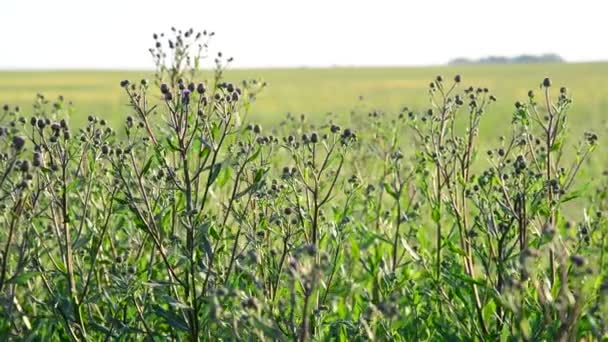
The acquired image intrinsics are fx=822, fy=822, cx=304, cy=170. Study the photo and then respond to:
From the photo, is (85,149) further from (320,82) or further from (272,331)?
(320,82)

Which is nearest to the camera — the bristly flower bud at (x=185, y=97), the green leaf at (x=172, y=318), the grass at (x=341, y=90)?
the bristly flower bud at (x=185, y=97)

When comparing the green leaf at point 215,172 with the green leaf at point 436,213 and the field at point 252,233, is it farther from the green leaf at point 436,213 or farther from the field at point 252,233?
the green leaf at point 436,213

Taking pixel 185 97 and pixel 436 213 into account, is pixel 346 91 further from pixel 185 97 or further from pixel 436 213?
pixel 185 97

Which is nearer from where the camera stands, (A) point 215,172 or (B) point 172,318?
(A) point 215,172

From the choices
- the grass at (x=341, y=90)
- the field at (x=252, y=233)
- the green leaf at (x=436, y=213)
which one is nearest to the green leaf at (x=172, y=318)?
the field at (x=252, y=233)

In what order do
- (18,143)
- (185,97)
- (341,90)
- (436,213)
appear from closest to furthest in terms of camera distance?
(18,143)
(185,97)
(436,213)
(341,90)

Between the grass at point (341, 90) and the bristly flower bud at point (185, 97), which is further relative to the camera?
the grass at point (341, 90)

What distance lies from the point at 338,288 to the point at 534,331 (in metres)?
1.00

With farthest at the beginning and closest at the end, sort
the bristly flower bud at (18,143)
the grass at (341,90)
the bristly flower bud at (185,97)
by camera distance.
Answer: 1. the grass at (341,90)
2. the bristly flower bud at (185,97)
3. the bristly flower bud at (18,143)

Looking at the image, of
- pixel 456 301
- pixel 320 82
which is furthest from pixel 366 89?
pixel 456 301

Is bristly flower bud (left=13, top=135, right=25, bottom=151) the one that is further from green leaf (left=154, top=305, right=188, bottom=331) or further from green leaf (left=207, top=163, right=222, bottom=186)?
green leaf (left=154, top=305, right=188, bottom=331)

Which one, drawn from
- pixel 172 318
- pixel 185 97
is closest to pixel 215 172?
pixel 185 97

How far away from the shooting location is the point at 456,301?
4.72 m

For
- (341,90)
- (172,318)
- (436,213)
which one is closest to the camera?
(172,318)
